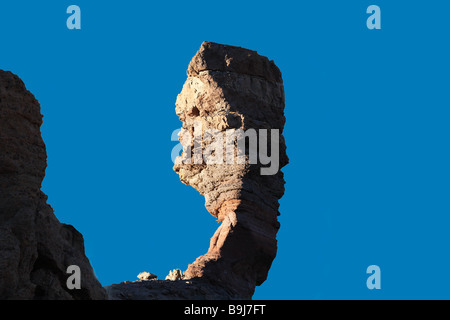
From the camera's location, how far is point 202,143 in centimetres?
2152

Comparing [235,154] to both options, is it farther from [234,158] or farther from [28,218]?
[28,218]

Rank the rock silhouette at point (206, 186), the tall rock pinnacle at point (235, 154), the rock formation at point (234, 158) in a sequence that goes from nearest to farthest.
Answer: the rock silhouette at point (206, 186)
the rock formation at point (234, 158)
the tall rock pinnacle at point (235, 154)

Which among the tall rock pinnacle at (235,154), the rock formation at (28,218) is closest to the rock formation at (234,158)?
the tall rock pinnacle at (235,154)

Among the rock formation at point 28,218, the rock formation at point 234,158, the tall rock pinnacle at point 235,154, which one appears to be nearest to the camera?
the rock formation at point 28,218

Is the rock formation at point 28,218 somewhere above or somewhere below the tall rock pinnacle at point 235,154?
below

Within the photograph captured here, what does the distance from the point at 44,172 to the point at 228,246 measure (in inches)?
231

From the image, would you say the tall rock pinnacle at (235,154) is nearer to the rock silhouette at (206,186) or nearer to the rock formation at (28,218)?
the rock silhouette at (206,186)

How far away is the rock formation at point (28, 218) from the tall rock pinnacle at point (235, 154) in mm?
4846

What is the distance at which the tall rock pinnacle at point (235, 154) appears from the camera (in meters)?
20.3

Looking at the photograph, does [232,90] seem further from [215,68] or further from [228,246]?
[228,246]

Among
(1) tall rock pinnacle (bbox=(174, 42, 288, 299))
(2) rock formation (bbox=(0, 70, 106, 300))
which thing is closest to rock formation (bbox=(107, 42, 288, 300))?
(1) tall rock pinnacle (bbox=(174, 42, 288, 299))

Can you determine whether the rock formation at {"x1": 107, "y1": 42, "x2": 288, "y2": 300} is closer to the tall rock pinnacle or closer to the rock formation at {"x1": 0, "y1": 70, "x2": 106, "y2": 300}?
the tall rock pinnacle

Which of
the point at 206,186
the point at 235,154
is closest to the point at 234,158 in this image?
the point at 235,154
